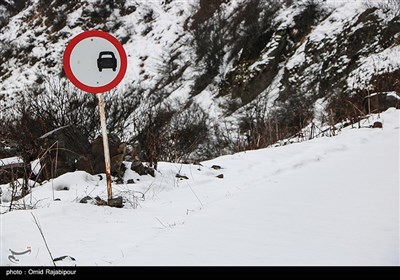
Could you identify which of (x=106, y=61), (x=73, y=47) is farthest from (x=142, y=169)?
(x=73, y=47)

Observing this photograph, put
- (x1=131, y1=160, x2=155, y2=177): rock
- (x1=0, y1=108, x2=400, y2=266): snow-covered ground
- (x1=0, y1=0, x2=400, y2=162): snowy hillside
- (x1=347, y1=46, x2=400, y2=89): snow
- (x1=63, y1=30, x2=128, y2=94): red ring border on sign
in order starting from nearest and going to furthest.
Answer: (x1=0, y1=108, x2=400, y2=266): snow-covered ground → (x1=63, y1=30, x2=128, y2=94): red ring border on sign → (x1=131, y1=160, x2=155, y2=177): rock → (x1=0, y1=0, x2=400, y2=162): snowy hillside → (x1=347, y1=46, x2=400, y2=89): snow

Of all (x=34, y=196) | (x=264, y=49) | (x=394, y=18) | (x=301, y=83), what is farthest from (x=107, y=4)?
(x=34, y=196)

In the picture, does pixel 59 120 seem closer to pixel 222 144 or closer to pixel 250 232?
pixel 222 144

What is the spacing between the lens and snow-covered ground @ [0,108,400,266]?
1827 mm

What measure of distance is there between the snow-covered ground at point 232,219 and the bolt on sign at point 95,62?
646mm

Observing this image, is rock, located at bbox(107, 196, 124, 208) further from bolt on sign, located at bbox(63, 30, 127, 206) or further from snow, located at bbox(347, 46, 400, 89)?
snow, located at bbox(347, 46, 400, 89)

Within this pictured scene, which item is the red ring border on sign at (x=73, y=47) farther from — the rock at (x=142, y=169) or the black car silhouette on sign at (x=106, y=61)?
the rock at (x=142, y=169)

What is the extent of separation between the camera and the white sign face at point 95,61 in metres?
3.40

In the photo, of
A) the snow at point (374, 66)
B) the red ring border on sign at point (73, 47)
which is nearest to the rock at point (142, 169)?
the red ring border on sign at point (73, 47)

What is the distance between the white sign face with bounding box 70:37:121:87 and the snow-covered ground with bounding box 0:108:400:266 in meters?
1.08

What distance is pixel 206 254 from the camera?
1843 millimetres

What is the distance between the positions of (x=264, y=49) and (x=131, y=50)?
8579 mm

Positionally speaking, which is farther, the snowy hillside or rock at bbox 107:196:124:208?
the snowy hillside

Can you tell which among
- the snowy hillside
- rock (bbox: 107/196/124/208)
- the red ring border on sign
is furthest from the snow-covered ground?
the snowy hillside
